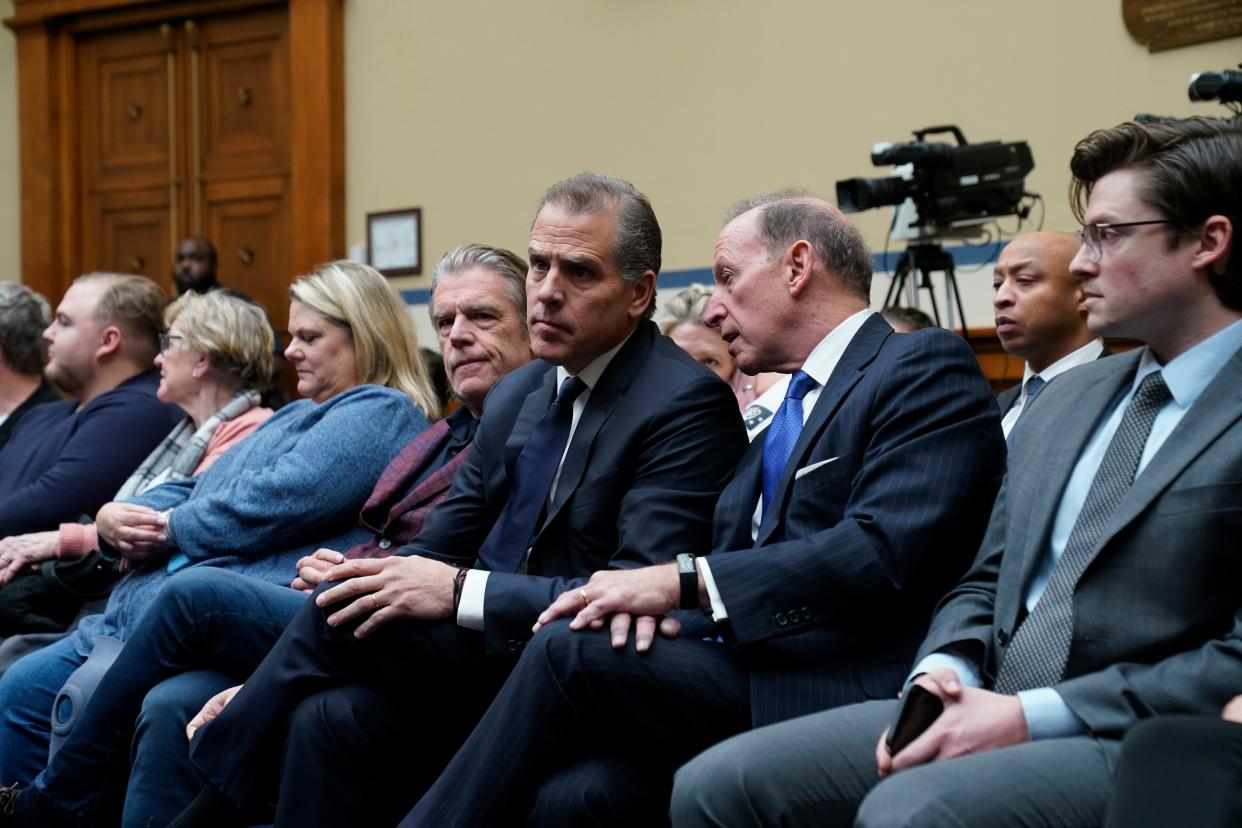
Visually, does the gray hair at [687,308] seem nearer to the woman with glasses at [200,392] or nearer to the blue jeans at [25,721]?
the woman with glasses at [200,392]

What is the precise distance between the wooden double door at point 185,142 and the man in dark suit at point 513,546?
4192 mm

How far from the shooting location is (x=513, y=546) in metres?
2.38

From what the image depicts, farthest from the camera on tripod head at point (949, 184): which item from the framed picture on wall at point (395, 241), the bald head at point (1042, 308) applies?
the framed picture on wall at point (395, 241)

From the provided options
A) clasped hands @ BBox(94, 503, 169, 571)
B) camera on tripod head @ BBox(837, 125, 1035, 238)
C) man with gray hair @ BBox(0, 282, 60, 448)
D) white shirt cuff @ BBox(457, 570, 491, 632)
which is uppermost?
camera on tripod head @ BBox(837, 125, 1035, 238)

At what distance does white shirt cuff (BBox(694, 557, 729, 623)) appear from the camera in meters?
1.93

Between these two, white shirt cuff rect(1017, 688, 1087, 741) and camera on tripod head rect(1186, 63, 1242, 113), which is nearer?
white shirt cuff rect(1017, 688, 1087, 741)

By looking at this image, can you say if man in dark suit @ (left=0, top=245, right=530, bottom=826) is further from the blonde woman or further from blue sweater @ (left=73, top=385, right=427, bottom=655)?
the blonde woman

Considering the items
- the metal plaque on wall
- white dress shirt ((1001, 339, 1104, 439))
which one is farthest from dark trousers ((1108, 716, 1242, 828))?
the metal plaque on wall

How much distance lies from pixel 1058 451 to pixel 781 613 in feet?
1.34

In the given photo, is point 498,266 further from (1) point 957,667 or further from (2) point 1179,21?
(2) point 1179,21

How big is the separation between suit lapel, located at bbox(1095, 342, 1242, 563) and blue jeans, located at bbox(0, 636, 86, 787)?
90.8 inches

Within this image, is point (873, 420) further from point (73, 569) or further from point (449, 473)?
point (73, 569)

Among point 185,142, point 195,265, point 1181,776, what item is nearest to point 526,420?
point 1181,776

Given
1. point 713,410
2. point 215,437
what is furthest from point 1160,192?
point 215,437
